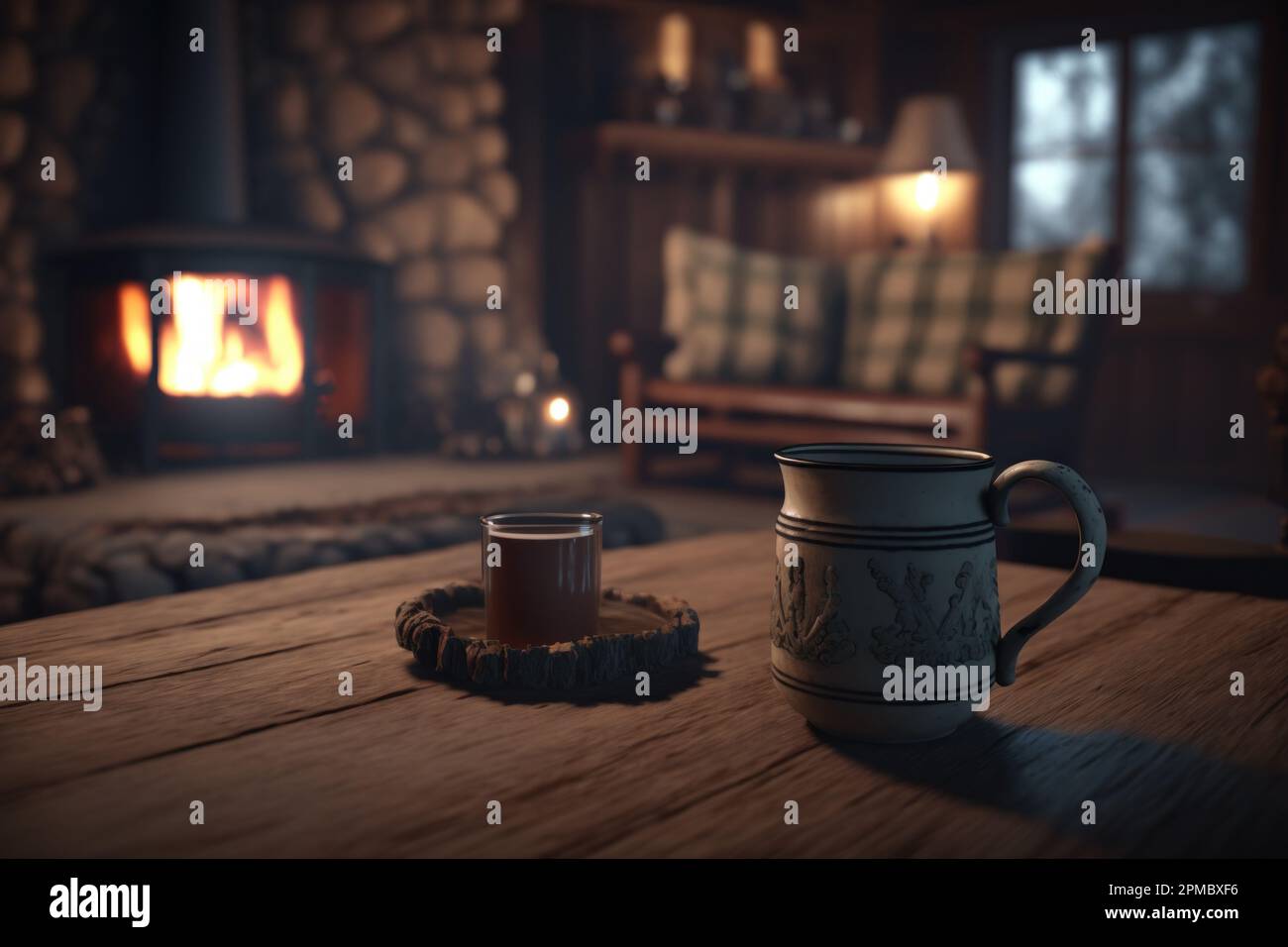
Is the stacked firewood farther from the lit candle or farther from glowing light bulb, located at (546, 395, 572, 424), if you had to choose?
the lit candle

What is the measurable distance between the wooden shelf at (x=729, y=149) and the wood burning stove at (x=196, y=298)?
132 centimetres

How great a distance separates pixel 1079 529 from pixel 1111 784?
0.14m

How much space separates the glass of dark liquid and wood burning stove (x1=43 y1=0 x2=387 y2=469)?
140 inches

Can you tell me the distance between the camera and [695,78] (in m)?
5.70

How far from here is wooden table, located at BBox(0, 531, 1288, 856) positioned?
0.54 metres

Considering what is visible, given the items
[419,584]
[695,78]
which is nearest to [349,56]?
[695,78]

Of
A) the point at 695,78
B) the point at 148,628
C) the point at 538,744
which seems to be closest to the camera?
the point at 538,744

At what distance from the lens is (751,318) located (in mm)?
4363

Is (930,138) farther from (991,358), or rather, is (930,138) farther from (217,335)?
(217,335)

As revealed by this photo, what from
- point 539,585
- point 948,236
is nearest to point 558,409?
point 948,236

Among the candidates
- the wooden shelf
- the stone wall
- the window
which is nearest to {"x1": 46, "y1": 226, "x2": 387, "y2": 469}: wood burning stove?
the stone wall

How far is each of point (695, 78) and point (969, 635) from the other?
17.8ft

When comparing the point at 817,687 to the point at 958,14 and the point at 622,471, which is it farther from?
the point at 958,14

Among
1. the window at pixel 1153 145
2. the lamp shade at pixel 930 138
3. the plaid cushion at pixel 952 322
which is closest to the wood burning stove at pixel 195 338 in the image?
the plaid cushion at pixel 952 322
